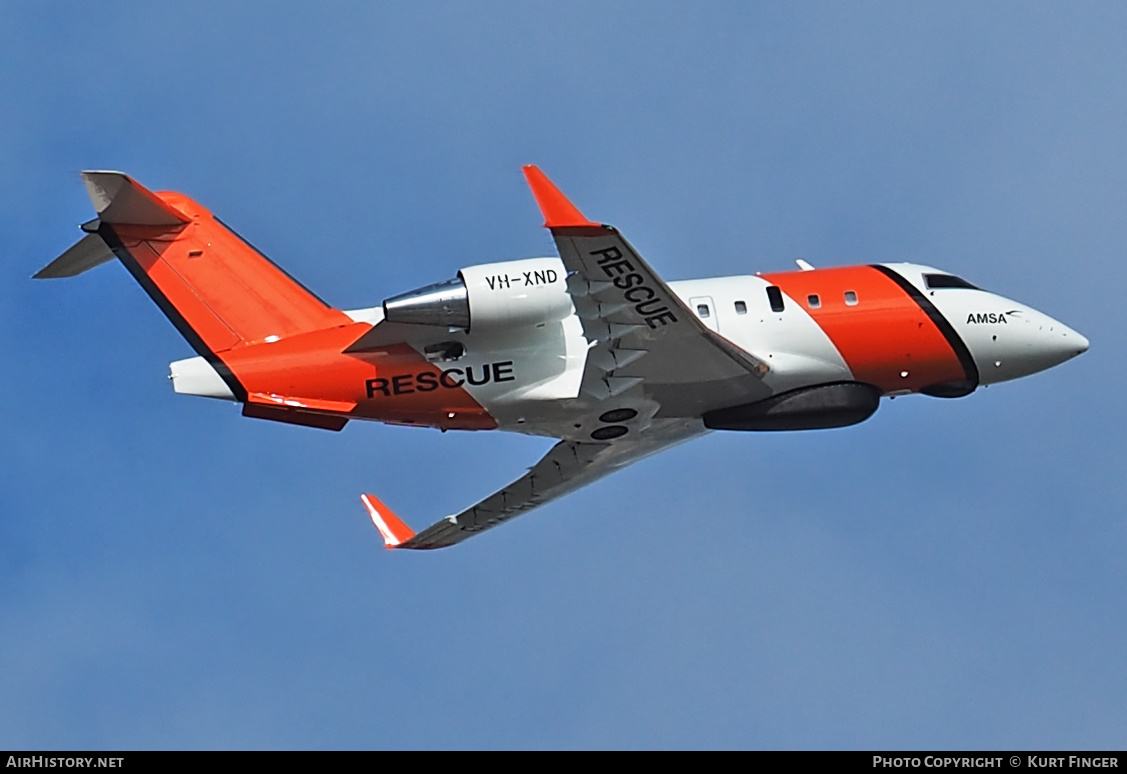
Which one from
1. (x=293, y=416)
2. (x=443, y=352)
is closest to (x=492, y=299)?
(x=443, y=352)

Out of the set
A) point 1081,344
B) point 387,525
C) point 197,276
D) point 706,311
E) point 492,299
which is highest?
point 197,276

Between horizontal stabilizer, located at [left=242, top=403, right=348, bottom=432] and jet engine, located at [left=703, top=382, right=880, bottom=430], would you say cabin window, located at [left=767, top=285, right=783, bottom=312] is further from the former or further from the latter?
horizontal stabilizer, located at [left=242, top=403, right=348, bottom=432]

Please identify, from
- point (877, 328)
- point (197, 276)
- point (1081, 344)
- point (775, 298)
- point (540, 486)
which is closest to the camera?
point (197, 276)

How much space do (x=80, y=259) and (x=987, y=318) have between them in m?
17.9

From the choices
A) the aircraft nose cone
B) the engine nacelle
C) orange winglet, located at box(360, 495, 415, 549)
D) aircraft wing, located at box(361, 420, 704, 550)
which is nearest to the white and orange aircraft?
the engine nacelle

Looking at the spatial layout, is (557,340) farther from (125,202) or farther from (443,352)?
(125,202)

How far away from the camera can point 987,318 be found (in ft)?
112

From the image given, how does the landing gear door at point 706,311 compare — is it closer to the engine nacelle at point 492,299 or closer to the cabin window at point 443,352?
the engine nacelle at point 492,299

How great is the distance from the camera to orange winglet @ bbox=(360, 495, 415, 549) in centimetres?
3784
